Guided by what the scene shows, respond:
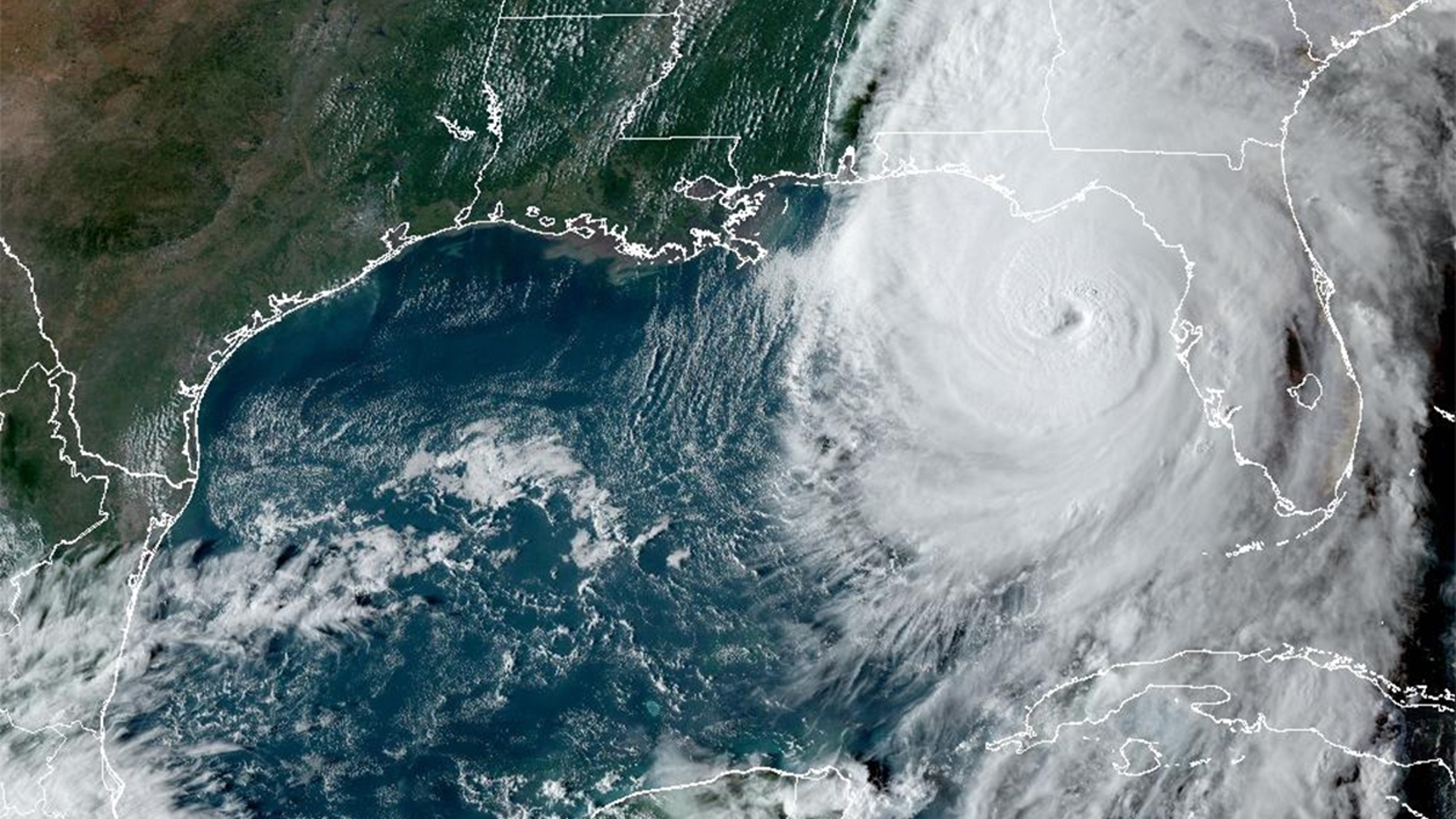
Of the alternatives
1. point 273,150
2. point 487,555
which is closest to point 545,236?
point 273,150

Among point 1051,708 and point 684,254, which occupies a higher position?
point 684,254

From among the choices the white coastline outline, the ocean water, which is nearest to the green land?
the white coastline outline

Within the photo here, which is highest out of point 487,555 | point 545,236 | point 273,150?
point 273,150

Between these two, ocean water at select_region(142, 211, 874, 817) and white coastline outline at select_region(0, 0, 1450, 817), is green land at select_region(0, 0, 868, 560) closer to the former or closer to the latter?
white coastline outline at select_region(0, 0, 1450, 817)

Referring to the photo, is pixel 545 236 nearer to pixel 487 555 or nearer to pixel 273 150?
pixel 273 150

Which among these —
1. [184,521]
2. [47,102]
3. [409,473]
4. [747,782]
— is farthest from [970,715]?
[47,102]

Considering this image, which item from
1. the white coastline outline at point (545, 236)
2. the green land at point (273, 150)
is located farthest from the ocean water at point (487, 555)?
the green land at point (273, 150)

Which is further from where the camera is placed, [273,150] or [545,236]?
[273,150]

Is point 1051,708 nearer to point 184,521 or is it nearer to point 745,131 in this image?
point 745,131
